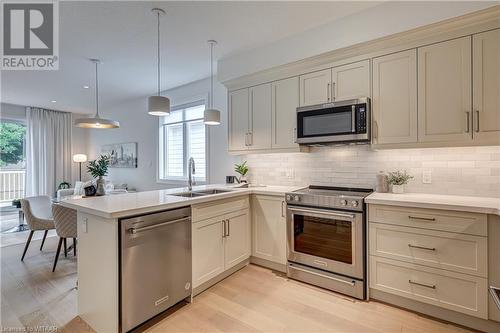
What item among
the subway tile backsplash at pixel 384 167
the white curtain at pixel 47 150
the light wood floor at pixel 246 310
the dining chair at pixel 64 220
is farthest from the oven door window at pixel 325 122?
the white curtain at pixel 47 150

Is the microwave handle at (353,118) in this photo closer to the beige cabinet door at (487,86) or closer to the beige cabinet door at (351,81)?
the beige cabinet door at (351,81)

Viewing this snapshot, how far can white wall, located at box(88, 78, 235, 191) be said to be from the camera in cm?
419

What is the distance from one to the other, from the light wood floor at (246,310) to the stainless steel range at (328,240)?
0.50 feet

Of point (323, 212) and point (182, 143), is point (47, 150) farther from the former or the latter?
point (323, 212)

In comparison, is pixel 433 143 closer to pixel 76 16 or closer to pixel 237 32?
pixel 237 32

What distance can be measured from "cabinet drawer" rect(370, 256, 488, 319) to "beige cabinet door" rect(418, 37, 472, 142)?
1.15 metres

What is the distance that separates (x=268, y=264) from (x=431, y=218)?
179 cm

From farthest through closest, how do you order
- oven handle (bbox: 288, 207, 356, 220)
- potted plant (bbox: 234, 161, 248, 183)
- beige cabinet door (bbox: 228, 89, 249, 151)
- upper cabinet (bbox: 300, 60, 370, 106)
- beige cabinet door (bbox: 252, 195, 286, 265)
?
1. potted plant (bbox: 234, 161, 248, 183)
2. beige cabinet door (bbox: 228, 89, 249, 151)
3. beige cabinet door (bbox: 252, 195, 286, 265)
4. upper cabinet (bbox: 300, 60, 370, 106)
5. oven handle (bbox: 288, 207, 356, 220)

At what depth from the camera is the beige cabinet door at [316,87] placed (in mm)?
2779

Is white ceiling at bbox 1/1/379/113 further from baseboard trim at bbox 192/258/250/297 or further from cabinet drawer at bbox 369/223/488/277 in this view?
baseboard trim at bbox 192/258/250/297

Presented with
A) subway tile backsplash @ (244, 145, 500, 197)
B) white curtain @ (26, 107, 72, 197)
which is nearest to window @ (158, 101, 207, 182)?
subway tile backsplash @ (244, 145, 500, 197)

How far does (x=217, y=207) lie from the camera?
2.59 metres

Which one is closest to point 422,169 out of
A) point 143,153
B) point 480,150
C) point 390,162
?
point 390,162

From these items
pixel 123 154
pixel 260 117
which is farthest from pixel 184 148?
pixel 123 154
